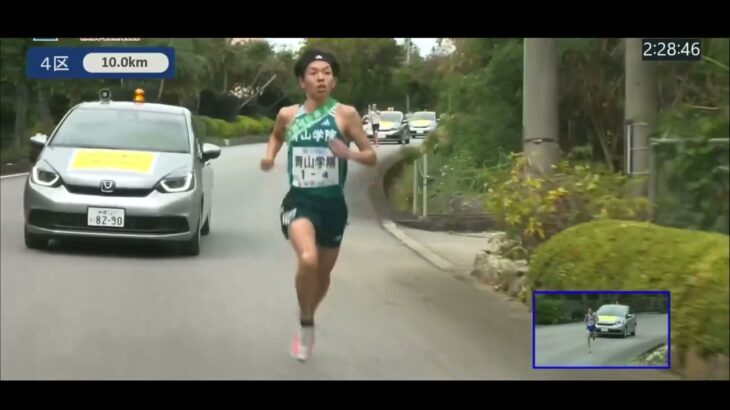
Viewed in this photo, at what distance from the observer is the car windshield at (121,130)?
21.2ft

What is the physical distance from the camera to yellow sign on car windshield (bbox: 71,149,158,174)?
20.9 ft

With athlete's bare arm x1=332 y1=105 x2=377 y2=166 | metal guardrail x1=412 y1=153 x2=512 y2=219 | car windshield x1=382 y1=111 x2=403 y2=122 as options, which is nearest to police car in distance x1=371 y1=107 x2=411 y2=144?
car windshield x1=382 y1=111 x2=403 y2=122

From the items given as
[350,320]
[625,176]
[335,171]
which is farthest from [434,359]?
[625,176]

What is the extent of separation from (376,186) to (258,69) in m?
0.96

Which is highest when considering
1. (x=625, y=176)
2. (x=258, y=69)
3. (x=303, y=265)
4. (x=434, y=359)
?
(x=258, y=69)

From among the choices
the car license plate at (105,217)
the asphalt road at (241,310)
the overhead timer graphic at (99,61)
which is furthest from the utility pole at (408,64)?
the car license plate at (105,217)

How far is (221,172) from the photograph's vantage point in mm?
6852

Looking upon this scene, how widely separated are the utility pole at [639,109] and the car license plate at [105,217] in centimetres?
291

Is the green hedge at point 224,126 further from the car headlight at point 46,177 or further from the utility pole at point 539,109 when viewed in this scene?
the utility pole at point 539,109

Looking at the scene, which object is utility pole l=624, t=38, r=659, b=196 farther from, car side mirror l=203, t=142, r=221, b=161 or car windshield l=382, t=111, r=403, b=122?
car side mirror l=203, t=142, r=221, b=161

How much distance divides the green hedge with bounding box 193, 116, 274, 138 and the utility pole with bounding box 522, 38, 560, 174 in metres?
1.72

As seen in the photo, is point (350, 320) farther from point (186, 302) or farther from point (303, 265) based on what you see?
point (186, 302)

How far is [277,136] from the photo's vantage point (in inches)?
225

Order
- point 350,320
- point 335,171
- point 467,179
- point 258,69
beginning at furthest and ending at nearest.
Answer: point 467,179, point 258,69, point 350,320, point 335,171
